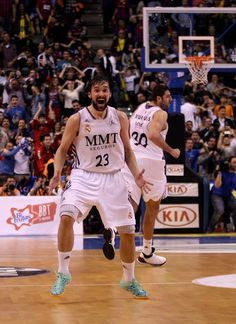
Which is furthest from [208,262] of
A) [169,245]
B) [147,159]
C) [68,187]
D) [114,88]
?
[114,88]

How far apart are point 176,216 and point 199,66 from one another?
2.89m

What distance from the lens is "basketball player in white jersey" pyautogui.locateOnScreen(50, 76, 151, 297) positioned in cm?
877

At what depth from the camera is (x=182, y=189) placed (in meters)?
17.4

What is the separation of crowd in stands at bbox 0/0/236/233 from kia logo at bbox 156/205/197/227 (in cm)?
146

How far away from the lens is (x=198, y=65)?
1758cm

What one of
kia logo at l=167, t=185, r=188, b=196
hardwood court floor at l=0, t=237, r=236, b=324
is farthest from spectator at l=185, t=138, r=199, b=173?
hardwood court floor at l=0, t=237, r=236, b=324

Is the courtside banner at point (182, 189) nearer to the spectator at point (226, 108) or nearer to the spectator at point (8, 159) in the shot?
the spectator at point (8, 159)

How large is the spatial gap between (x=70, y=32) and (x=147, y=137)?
556 inches

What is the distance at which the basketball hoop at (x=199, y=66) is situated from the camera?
A: 1731 centimetres

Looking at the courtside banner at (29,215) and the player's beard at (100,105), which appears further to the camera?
the courtside banner at (29,215)

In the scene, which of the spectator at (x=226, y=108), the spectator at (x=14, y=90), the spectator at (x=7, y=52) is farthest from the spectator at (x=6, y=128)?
the spectator at (x=226, y=108)

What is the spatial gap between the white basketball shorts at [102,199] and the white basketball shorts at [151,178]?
2892 millimetres

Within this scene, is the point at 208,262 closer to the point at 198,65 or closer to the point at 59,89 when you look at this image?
the point at 198,65

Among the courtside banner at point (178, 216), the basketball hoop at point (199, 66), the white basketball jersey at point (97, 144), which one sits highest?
the basketball hoop at point (199, 66)
